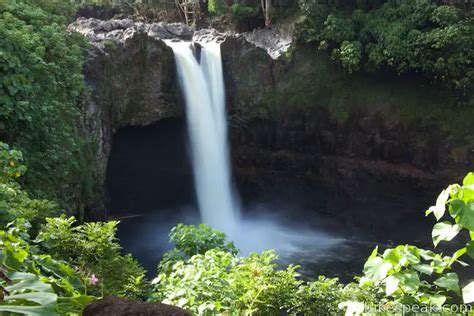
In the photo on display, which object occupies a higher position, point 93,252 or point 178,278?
point 93,252

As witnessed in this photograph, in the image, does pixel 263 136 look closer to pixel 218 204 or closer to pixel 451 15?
pixel 218 204

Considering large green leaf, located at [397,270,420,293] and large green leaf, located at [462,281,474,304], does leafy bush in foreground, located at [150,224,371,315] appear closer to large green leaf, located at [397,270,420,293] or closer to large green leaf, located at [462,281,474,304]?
large green leaf, located at [397,270,420,293]

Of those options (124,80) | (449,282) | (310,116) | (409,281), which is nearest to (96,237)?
(409,281)

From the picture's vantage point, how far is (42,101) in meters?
6.03

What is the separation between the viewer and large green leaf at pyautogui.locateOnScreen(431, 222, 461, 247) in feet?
5.35

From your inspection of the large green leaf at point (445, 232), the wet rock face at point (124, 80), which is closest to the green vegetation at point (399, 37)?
the wet rock face at point (124, 80)

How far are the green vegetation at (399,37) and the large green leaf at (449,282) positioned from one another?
1053cm

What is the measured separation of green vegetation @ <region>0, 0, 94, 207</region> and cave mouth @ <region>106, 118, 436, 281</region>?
4.60 metres

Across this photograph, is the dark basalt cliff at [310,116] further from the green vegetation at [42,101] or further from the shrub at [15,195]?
the shrub at [15,195]

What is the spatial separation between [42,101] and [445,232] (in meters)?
5.65

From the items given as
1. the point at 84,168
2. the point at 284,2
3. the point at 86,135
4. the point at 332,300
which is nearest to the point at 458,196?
the point at 332,300

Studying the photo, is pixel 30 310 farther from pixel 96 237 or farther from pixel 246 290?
pixel 96 237

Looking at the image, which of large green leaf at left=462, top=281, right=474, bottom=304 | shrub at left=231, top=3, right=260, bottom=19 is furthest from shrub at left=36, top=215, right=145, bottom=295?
shrub at left=231, top=3, right=260, bottom=19

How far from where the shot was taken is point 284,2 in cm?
1395
